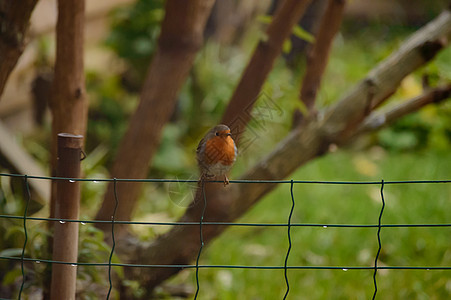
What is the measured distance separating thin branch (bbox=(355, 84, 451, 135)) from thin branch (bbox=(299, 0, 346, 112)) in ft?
0.84

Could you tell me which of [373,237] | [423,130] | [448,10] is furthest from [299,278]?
[423,130]

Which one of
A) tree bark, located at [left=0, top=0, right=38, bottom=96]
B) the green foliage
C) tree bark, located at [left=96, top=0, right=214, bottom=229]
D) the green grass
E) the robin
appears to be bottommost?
the green grass

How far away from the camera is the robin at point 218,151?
136 centimetres

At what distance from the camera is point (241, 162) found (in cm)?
277

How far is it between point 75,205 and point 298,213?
2.12 m

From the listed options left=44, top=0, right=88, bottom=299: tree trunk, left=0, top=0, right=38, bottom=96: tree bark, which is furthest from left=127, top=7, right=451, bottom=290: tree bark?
left=0, top=0, right=38, bottom=96: tree bark

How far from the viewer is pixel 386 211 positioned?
3199 mm

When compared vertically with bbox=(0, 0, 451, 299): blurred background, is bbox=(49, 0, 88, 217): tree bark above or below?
above

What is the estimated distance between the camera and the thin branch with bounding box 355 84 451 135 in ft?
7.14

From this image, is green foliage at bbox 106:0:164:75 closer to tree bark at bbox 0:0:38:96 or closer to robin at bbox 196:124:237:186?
A: tree bark at bbox 0:0:38:96

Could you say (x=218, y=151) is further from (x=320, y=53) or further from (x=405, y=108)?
(x=405, y=108)

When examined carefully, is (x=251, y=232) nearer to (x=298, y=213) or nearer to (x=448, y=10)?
(x=298, y=213)

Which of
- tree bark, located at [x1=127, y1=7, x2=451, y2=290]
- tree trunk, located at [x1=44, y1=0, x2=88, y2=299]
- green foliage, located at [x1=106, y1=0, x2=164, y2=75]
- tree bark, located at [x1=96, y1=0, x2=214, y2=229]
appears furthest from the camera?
green foliage, located at [x1=106, y1=0, x2=164, y2=75]

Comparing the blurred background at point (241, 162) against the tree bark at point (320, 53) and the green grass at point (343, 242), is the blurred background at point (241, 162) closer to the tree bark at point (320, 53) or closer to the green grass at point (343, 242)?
the green grass at point (343, 242)
